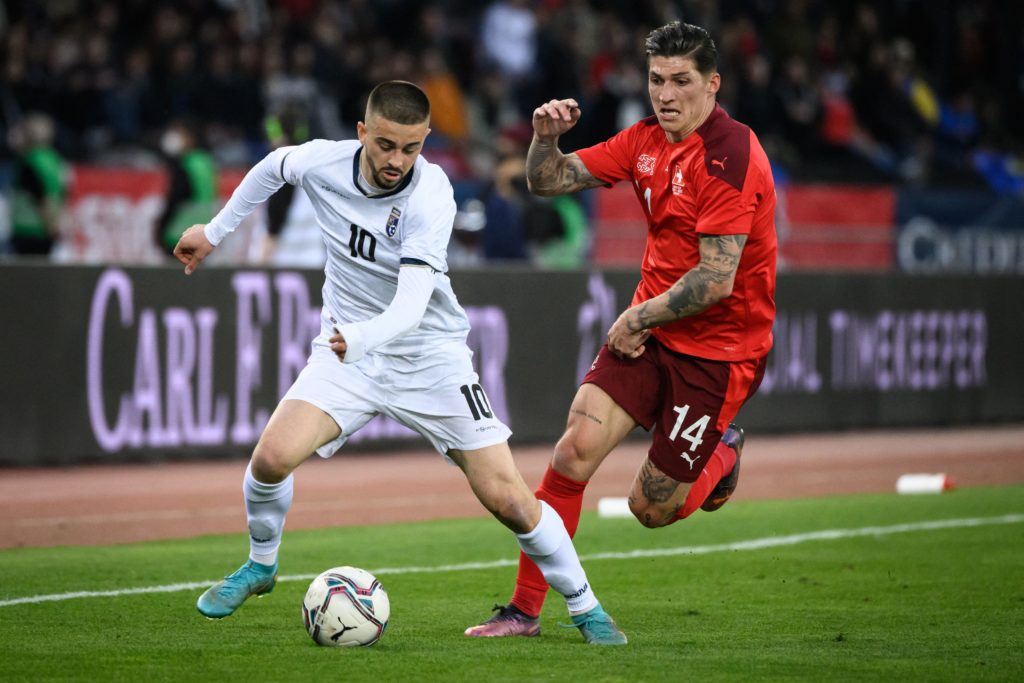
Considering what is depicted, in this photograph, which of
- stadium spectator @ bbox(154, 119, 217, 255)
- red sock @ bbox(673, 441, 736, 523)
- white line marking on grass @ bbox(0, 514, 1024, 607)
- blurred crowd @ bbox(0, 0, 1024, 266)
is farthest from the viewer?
blurred crowd @ bbox(0, 0, 1024, 266)

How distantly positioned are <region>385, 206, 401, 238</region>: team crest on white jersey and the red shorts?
4.00ft

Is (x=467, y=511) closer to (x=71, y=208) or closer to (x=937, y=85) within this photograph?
(x=71, y=208)

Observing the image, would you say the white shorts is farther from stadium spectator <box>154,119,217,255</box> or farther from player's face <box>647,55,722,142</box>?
stadium spectator <box>154,119,217,255</box>

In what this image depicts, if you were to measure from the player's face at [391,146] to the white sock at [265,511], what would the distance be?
4.38ft

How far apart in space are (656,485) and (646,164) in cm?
146

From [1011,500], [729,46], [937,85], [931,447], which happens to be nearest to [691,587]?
[1011,500]

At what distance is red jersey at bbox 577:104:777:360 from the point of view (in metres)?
7.26

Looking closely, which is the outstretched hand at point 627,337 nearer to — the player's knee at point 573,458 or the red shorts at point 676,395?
the red shorts at point 676,395

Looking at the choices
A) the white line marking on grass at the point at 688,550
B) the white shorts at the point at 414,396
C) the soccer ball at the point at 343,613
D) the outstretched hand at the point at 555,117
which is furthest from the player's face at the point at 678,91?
the white line marking on grass at the point at 688,550

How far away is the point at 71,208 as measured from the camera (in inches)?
690

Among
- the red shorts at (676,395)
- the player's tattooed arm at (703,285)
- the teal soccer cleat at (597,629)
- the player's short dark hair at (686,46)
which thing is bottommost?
the teal soccer cleat at (597,629)

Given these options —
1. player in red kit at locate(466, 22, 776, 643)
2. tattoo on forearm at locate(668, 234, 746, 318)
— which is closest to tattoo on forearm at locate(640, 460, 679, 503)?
player in red kit at locate(466, 22, 776, 643)

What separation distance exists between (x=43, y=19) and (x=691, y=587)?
43.2ft

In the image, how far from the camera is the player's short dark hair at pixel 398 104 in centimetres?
674
